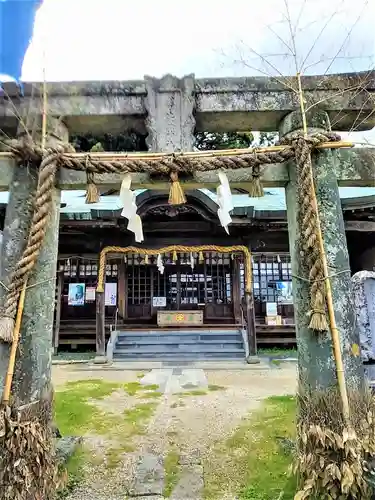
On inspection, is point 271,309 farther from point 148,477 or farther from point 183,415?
point 148,477

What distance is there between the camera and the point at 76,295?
1220 cm

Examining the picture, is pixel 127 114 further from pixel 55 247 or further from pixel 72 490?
pixel 72 490

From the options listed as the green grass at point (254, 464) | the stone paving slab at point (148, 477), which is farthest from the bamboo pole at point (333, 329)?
the stone paving slab at point (148, 477)

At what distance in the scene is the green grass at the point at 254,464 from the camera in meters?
2.91

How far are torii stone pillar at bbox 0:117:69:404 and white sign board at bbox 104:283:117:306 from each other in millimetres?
9196

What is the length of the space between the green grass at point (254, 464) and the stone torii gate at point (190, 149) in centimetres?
100

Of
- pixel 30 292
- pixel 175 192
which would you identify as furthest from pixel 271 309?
pixel 30 292

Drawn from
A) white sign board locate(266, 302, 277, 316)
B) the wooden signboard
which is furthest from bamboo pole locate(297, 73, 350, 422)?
white sign board locate(266, 302, 277, 316)

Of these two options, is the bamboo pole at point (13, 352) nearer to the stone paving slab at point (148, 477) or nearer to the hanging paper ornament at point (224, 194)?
the stone paving slab at point (148, 477)

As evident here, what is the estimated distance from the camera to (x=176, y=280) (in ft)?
41.3

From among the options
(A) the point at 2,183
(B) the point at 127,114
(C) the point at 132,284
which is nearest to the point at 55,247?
(A) the point at 2,183

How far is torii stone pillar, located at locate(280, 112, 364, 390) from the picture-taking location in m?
2.76

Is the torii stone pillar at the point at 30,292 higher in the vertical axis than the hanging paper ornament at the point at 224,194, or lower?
lower

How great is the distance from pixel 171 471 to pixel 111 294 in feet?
30.4
